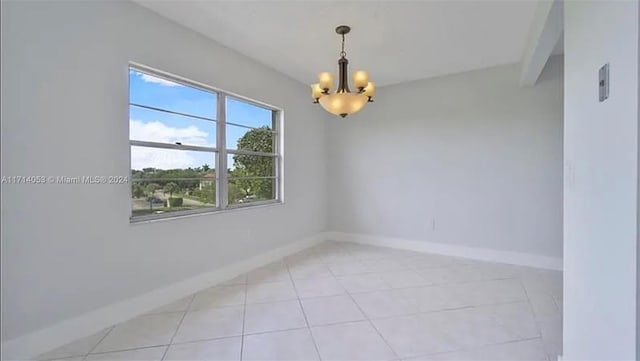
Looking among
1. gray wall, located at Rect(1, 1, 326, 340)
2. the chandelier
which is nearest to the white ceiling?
the chandelier

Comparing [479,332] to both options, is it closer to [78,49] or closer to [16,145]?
[16,145]

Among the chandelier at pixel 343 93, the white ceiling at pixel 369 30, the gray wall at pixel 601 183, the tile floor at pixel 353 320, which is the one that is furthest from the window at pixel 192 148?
the gray wall at pixel 601 183

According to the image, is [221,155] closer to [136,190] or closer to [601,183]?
[136,190]

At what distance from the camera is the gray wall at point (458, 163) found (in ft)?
12.5

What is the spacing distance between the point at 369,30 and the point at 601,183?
2.43 meters

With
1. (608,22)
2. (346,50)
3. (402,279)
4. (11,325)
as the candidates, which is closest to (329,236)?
(402,279)

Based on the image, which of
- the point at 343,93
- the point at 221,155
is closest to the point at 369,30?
the point at 343,93

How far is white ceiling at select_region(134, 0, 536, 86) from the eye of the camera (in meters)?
2.57

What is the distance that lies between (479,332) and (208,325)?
2.01m

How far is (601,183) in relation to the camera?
108 centimetres

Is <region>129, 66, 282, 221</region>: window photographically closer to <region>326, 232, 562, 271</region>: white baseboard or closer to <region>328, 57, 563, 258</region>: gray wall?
<region>328, 57, 563, 258</region>: gray wall

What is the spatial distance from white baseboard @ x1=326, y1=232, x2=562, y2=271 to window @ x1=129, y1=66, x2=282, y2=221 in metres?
1.78

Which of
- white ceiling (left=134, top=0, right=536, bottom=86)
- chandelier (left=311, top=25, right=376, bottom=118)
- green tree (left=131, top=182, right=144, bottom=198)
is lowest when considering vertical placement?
green tree (left=131, top=182, right=144, bottom=198)

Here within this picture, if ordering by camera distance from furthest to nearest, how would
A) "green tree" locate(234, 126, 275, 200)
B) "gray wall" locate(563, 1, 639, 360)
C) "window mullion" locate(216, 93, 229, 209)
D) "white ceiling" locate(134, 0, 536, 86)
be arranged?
"green tree" locate(234, 126, 275, 200) → "window mullion" locate(216, 93, 229, 209) → "white ceiling" locate(134, 0, 536, 86) → "gray wall" locate(563, 1, 639, 360)
